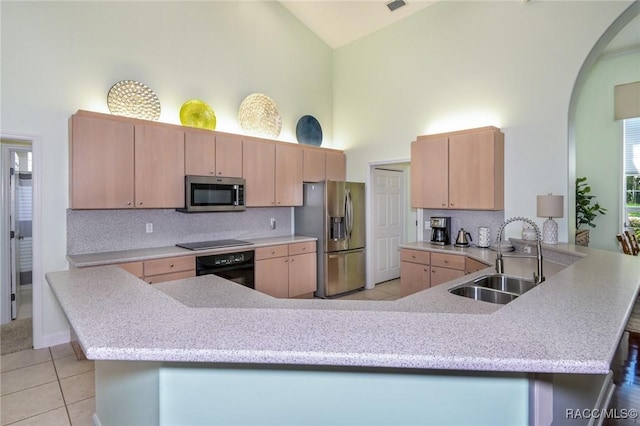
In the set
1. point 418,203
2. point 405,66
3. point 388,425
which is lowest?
point 388,425

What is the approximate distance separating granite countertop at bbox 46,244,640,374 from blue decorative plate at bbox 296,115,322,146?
4.09 metres

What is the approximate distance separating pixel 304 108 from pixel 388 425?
4.99 meters

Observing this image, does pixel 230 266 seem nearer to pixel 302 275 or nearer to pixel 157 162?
pixel 302 275

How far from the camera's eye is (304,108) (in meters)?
5.41

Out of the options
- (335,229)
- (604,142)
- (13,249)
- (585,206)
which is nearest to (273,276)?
(335,229)

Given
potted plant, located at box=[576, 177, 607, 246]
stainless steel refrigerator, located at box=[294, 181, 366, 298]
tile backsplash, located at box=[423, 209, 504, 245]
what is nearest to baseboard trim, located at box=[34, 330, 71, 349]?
stainless steel refrigerator, located at box=[294, 181, 366, 298]

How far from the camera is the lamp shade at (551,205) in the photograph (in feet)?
10.6

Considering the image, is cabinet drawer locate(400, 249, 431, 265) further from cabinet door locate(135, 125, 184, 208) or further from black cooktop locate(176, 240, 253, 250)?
cabinet door locate(135, 125, 184, 208)

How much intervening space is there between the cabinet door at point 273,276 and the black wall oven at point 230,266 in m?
0.11

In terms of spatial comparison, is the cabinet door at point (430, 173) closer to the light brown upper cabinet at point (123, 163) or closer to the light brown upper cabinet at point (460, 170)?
the light brown upper cabinet at point (460, 170)

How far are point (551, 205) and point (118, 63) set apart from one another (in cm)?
475

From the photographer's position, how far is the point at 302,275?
15.2ft

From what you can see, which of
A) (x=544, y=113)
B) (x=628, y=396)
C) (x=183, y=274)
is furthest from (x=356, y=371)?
(x=544, y=113)

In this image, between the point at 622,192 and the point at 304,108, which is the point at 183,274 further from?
the point at 622,192
